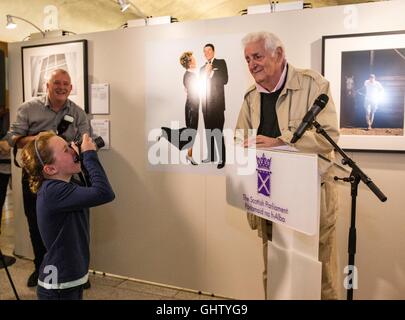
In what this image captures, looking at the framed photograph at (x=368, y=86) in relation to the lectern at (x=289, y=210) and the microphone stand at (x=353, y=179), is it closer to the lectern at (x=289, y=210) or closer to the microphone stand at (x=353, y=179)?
the microphone stand at (x=353, y=179)

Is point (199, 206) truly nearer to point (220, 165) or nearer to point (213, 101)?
point (220, 165)

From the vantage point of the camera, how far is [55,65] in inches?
121

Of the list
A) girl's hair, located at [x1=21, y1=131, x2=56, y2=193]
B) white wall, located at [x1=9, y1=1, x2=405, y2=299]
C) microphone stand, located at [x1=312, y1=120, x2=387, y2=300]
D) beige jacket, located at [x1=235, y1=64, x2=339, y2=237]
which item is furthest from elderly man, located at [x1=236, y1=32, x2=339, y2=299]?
girl's hair, located at [x1=21, y1=131, x2=56, y2=193]

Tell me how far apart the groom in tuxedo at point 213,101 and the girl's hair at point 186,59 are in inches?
4.7

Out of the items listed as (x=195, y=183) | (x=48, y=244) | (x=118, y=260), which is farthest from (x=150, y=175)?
(x=48, y=244)

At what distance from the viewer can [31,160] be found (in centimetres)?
167

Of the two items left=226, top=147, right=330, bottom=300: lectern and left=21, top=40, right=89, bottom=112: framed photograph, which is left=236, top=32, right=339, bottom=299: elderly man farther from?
left=21, top=40, right=89, bottom=112: framed photograph

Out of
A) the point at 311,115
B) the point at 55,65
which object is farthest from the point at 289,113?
the point at 55,65

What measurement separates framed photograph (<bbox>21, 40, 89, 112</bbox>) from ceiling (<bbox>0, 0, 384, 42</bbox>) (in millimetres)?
2087

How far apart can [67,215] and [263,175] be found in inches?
36.6

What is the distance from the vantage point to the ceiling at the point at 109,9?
489 centimetres

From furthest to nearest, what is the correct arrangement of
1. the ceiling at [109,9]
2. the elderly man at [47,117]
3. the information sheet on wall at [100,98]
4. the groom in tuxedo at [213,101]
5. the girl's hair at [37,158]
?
1. the ceiling at [109,9]
2. the information sheet on wall at [100,98]
3. the elderly man at [47,117]
4. the groom in tuxedo at [213,101]
5. the girl's hair at [37,158]

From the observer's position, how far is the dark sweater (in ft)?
5.29

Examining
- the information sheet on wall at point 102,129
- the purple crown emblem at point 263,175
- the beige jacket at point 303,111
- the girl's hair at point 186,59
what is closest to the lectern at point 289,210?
the purple crown emblem at point 263,175
